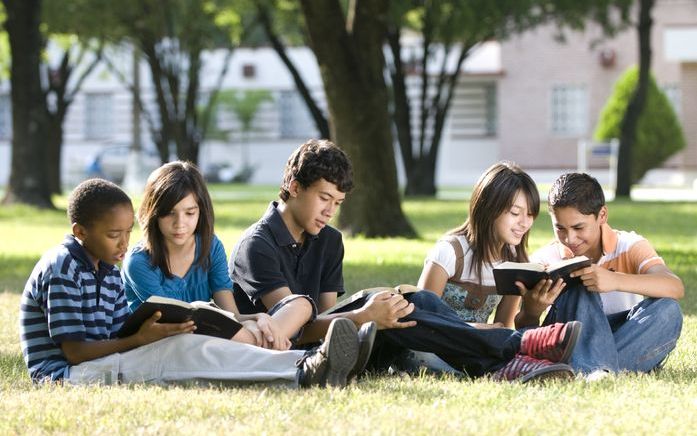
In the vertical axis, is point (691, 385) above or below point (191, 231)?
below

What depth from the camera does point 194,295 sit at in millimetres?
6016

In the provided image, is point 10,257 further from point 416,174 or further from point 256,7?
point 416,174

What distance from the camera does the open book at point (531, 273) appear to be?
5.47 m

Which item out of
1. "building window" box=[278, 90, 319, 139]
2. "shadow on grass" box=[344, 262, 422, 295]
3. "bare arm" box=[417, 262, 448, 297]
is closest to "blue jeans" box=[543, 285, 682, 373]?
"bare arm" box=[417, 262, 448, 297]

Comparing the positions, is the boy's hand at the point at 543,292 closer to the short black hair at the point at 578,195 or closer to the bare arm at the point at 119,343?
the short black hair at the point at 578,195

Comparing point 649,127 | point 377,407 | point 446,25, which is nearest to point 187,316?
point 377,407

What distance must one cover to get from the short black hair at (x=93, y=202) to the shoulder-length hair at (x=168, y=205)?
21.0 inches

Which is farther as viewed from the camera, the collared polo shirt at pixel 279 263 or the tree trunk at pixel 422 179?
the tree trunk at pixel 422 179

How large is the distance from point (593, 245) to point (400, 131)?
2185cm

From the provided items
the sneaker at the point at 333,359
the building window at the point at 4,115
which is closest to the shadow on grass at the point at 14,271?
the sneaker at the point at 333,359

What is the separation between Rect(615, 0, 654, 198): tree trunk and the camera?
2491 cm

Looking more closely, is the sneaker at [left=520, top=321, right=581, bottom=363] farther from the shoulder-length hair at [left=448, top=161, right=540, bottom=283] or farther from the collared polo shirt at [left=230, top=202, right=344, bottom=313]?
the collared polo shirt at [left=230, top=202, right=344, bottom=313]

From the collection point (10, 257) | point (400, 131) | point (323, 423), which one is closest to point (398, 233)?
point (10, 257)

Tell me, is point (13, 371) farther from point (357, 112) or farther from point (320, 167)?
point (357, 112)
